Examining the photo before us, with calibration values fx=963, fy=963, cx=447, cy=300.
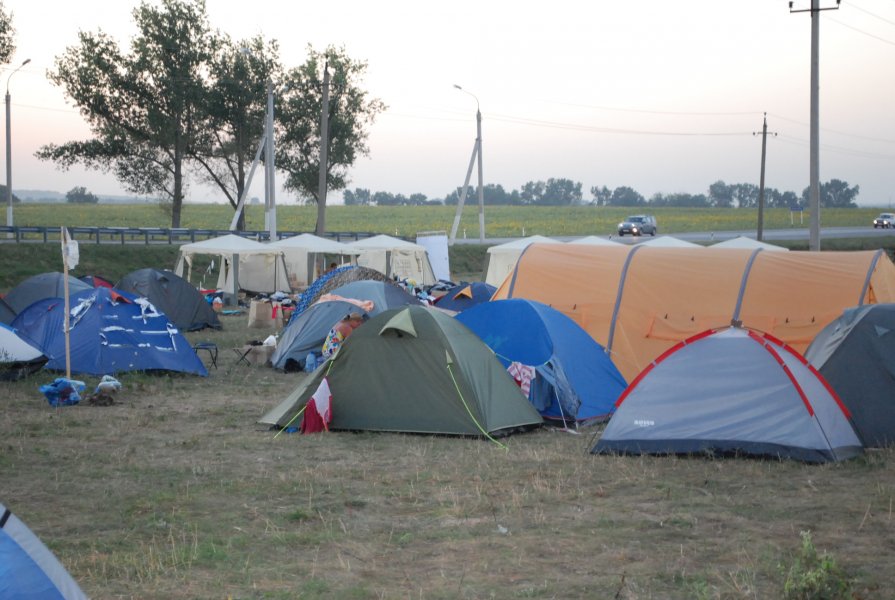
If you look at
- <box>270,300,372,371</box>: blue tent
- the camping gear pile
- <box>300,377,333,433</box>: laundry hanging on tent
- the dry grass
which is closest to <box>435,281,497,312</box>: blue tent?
<box>270,300,372,371</box>: blue tent

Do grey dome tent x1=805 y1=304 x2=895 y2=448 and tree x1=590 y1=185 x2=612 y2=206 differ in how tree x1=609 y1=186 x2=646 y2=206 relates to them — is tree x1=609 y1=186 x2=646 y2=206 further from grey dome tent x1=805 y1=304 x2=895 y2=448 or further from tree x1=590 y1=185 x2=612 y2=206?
grey dome tent x1=805 y1=304 x2=895 y2=448

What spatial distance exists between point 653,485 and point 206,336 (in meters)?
14.5

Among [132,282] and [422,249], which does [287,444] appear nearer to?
[132,282]

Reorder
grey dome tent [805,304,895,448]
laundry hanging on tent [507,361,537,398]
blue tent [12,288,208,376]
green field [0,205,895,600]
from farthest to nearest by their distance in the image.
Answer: blue tent [12,288,208,376] → laundry hanging on tent [507,361,537,398] → grey dome tent [805,304,895,448] → green field [0,205,895,600]

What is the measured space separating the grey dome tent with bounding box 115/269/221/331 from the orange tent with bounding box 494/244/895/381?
1018cm

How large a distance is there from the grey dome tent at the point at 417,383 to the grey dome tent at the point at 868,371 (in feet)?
10.6

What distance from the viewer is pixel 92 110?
44.8 meters

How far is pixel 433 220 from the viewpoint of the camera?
81.8 m

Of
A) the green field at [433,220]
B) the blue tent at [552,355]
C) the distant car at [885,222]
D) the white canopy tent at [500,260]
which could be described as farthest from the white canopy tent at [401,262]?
the distant car at [885,222]

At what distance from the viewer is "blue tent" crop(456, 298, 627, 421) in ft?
36.9

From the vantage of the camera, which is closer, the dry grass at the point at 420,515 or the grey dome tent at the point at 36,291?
the dry grass at the point at 420,515

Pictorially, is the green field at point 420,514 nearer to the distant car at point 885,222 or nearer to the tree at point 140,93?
the tree at point 140,93

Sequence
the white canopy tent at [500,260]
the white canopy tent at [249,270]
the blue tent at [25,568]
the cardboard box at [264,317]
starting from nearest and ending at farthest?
the blue tent at [25,568], the cardboard box at [264,317], the white canopy tent at [249,270], the white canopy tent at [500,260]

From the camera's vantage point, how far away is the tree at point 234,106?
45531 mm
